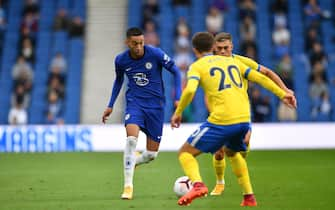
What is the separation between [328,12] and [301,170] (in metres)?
12.7

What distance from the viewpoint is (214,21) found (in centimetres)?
2477

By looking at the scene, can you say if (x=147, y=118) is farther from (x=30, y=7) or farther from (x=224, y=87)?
(x=30, y=7)

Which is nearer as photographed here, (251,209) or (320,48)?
(251,209)

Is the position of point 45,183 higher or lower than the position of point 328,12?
lower

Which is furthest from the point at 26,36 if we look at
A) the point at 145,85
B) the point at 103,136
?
the point at 145,85

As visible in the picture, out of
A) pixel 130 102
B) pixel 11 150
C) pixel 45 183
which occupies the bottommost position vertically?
pixel 11 150

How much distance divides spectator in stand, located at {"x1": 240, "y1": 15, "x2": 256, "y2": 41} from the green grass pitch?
6694 mm

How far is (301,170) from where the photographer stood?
13977 millimetres

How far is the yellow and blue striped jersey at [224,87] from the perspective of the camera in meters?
8.51

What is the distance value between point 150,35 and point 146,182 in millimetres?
12461

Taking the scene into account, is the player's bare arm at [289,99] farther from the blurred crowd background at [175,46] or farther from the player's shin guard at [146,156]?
the blurred crowd background at [175,46]

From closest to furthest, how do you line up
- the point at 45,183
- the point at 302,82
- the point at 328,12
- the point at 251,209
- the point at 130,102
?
the point at 251,209
the point at 130,102
the point at 45,183
the point at 302,82
the point at 328,12

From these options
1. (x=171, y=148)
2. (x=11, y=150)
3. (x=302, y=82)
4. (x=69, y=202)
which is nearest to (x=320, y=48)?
Answer: (x=302, y=82)

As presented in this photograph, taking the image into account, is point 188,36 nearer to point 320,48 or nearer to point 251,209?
point 320,48
